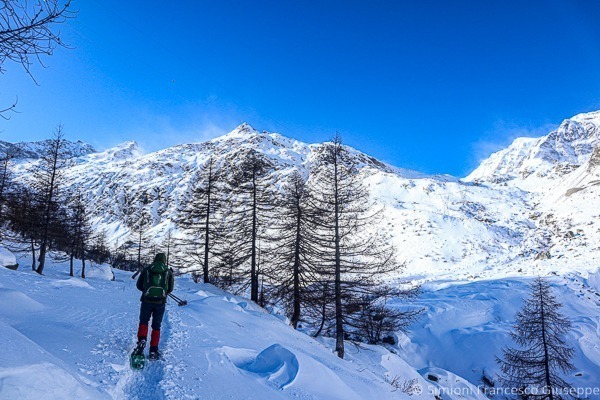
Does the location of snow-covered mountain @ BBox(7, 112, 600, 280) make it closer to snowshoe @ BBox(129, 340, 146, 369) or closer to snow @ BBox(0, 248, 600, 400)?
snow @ BBox(0, 248, 600, 400)

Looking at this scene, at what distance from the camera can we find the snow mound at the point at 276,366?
500cm

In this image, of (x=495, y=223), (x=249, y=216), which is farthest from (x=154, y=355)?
(x=495, y=223)

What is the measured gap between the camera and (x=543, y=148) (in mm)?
154625

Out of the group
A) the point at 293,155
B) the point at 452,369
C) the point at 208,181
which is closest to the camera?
the point at 452,369

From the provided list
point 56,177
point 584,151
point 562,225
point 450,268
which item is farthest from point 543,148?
point 56,177

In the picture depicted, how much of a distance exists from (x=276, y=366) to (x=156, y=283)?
2.58 meters

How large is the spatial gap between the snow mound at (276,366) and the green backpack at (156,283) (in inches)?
75.2

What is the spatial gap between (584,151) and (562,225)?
144403mm

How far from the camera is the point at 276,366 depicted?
5.42m

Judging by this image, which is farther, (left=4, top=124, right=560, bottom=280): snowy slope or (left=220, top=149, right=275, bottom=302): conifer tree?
(left=4, top=124, right=560, bottom=280): snowy slope

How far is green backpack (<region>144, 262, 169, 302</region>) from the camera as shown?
211 inches

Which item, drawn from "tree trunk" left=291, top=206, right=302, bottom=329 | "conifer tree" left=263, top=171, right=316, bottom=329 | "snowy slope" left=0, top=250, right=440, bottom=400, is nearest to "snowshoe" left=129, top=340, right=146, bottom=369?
"snowy slope" left=0, top=250, right=440, bottom=400

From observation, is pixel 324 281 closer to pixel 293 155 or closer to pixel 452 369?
pixel 452 369

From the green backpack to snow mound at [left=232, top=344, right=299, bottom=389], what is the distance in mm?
1910
